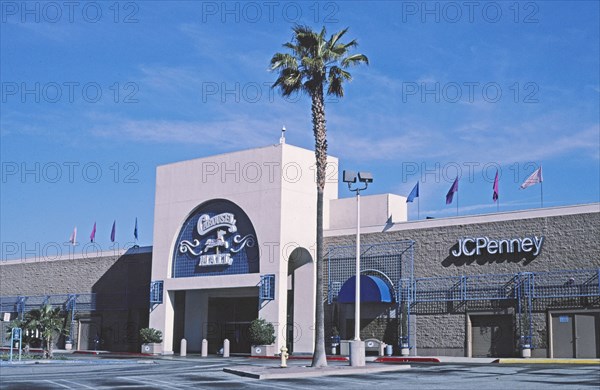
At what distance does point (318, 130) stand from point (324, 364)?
32.0 feet

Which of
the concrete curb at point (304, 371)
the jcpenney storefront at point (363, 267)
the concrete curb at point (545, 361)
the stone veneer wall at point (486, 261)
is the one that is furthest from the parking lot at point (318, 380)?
the jcpenney storefront at point (363, 267)

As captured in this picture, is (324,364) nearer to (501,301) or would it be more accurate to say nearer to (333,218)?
(501,301)

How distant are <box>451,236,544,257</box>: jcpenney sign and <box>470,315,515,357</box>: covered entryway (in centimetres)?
334

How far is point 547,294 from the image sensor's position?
40.6m

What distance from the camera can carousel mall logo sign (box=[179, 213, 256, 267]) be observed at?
5188 cm

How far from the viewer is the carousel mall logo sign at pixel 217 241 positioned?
5188 centimetres

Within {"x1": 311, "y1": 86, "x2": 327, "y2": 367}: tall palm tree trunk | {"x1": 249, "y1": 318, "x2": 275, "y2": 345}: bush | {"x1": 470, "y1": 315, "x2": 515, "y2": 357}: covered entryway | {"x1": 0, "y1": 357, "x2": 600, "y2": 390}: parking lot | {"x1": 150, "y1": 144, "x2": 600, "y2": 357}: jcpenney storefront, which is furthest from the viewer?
{"x1": 249, "y1": 318, "x2": 275, "y2": 345}: bush

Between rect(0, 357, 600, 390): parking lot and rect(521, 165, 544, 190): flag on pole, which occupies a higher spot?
rect(521, 165, 544, 190): flag on pole

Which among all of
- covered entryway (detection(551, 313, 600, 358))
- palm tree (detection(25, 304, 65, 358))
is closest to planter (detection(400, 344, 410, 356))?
covered entryway (detection(551, 313, 600, 358))

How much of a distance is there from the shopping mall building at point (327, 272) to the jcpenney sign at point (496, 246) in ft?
0.22

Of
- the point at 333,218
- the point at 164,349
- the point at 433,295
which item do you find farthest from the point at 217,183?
the point at 433,295

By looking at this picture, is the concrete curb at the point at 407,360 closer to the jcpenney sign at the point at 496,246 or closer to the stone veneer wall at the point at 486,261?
the stone veneer wall at the point at 486,261

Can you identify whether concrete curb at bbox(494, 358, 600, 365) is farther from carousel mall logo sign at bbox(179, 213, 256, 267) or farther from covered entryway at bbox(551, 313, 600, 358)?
carousel mall logo sign at bbox(179, 213, 256, 267)

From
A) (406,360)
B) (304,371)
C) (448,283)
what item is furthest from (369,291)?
(304,371)
